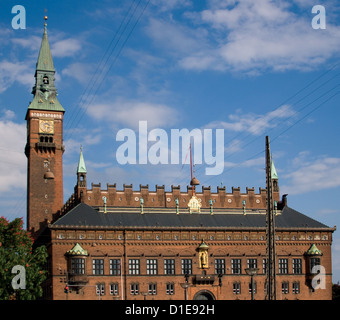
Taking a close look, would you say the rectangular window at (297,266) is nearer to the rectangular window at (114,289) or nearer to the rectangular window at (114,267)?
the rectangular window at (114,267)

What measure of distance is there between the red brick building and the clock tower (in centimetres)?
22

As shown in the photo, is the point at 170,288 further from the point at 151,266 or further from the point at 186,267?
the point at 151,266

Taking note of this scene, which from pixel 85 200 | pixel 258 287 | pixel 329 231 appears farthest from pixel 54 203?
pixel 329 231

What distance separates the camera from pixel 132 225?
8644 centimetres

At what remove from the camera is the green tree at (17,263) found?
6756cm

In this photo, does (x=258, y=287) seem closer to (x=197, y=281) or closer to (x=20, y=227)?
(x=197, y=281)

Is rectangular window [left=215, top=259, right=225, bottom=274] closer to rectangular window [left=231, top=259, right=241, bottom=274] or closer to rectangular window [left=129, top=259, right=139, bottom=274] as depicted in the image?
rectangular window [left=231, top=259, right=241, bottom=274]

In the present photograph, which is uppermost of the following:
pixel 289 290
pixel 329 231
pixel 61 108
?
pixel 61 108

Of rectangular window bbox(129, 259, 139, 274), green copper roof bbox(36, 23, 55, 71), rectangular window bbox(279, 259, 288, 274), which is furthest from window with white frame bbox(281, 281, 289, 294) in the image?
green copper roof bbox(36, 23, 55, 71)

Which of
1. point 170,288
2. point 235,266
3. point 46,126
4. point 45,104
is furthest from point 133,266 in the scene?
point 45,104

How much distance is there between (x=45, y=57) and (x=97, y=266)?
40.0m

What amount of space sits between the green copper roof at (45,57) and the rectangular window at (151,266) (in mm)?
38712
